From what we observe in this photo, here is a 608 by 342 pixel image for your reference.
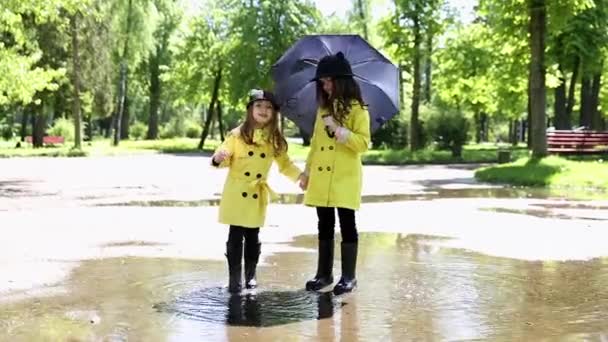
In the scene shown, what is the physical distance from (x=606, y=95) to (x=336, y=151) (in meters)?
50.3

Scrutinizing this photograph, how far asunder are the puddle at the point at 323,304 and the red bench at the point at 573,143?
21336 mm

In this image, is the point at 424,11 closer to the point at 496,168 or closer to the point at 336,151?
the point at 496,168

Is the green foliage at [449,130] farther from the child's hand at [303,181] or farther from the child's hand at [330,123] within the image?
the child's hand at [330,123]

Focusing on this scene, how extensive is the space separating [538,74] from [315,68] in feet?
54.1

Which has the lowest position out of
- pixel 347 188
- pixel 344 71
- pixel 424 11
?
pixel 347 188

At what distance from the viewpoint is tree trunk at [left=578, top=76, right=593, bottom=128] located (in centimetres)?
3778

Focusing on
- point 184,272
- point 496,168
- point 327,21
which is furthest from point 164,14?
point 184,272

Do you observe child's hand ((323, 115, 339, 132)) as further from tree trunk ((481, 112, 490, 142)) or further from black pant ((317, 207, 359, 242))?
tree trunk ((481, 112, 490, 142))

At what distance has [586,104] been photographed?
1516 inches

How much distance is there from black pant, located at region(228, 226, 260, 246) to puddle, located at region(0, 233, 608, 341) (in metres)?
0.40

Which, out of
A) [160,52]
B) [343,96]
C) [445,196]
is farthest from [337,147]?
[160,52]

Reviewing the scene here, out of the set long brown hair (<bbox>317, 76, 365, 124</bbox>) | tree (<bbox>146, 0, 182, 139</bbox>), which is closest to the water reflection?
long brown hair (<bbox>317, 76, 365, 124</bbox>)

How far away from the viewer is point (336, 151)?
6559 millimetres

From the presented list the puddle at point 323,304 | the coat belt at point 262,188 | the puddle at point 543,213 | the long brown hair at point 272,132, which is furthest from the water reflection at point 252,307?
the puddle at point 543,213
